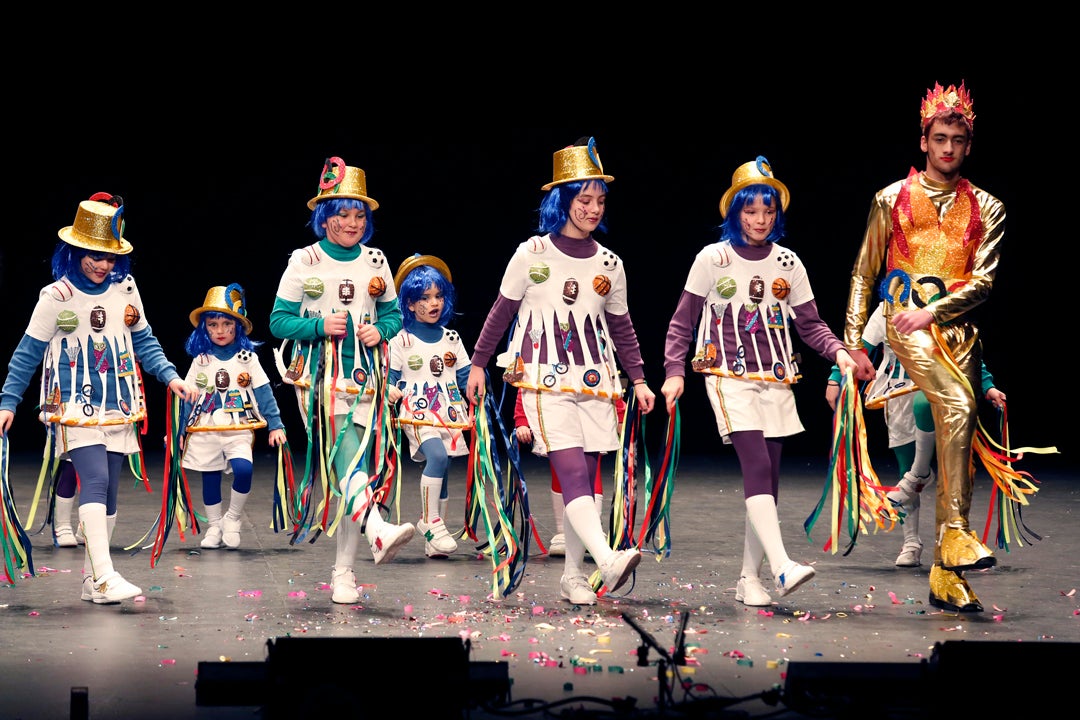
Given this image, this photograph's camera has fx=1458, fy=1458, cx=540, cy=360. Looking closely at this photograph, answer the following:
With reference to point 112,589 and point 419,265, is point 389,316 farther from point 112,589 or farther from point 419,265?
point 419,265

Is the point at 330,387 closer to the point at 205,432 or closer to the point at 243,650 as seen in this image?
the point at 243,650

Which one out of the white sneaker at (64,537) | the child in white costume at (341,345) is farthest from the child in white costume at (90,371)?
the white sneaker at (64,537)

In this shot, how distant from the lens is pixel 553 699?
314cm

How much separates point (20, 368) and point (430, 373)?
1.82 meters

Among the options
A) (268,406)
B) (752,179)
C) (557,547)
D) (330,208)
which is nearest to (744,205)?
(752,179)

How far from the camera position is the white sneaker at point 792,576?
4117 millimetres

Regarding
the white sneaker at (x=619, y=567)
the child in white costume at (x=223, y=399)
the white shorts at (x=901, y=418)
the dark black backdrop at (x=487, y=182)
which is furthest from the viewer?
the dark black backdrop at (x=487, y=182)

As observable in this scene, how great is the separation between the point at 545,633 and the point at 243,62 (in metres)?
5.90

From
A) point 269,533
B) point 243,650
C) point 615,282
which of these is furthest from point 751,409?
point 269,533

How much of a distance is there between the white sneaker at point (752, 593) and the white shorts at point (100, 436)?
1.91 metres

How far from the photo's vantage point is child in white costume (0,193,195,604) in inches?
173

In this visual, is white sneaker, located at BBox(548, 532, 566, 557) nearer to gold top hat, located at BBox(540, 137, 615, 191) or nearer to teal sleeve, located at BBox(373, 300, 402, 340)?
teal sleeve, located at BBox(373, 300, 402, 340)

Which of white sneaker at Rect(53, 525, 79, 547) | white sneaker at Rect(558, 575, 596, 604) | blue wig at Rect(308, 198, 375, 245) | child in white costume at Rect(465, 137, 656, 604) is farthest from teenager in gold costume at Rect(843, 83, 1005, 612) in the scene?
white sneaker at Rect(53, 525, 79, 547)

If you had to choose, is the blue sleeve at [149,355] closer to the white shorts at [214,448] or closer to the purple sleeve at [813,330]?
the white shorts at [214,448]
